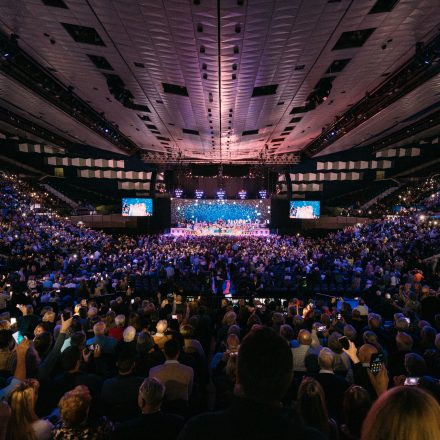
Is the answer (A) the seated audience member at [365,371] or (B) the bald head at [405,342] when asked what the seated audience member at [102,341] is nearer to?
(A) the seated audience member at [365,371]

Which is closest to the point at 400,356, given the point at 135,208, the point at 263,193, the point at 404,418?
the point at 404,418

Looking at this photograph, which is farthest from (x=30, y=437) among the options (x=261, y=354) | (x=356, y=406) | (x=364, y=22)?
(x=364, y=22)

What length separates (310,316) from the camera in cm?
564

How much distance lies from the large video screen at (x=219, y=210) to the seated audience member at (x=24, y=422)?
27834 millimetres

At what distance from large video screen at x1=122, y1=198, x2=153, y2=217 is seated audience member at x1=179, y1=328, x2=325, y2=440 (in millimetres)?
25274

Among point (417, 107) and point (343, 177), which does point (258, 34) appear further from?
point (343, 177)

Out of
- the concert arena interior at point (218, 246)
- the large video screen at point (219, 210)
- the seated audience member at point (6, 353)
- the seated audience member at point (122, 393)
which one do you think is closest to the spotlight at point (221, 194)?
the large video screen at point (219, 210)

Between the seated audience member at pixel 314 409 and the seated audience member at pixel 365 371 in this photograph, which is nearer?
the seated audience member at pixel 314 409

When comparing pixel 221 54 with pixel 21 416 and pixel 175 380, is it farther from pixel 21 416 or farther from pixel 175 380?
pixel 21 416

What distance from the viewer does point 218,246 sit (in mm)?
16859

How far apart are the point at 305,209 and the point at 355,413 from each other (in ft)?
80.7

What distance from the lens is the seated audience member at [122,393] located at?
2.64 meters

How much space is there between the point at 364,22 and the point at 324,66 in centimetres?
214

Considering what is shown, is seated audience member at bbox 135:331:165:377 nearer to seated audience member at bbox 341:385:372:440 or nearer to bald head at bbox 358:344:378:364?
seated audience member at bbox 341:385:372:440
